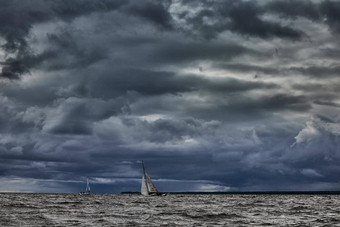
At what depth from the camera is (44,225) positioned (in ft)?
192

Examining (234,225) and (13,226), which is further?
(234,225)

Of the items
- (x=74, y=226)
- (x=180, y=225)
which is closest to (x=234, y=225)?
(x=180, y=225)

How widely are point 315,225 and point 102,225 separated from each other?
28954 millimetres

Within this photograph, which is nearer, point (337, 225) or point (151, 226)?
point (151, 226)

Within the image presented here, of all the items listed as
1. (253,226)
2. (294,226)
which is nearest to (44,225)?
(253,226)

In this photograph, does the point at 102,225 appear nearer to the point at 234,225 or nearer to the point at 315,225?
the point at 234,225

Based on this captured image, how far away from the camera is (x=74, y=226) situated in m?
57.5

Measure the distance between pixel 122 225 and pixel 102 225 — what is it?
8.64 feet

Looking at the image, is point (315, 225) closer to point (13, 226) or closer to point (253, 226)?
point (253, 226)

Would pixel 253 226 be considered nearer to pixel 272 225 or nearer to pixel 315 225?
pixel 272 225

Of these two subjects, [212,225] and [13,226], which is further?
[212,225]

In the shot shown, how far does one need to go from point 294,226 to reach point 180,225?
599 inches

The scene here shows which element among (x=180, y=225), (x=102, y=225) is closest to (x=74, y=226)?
(x=102, y=225)

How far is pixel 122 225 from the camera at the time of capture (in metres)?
59.5
